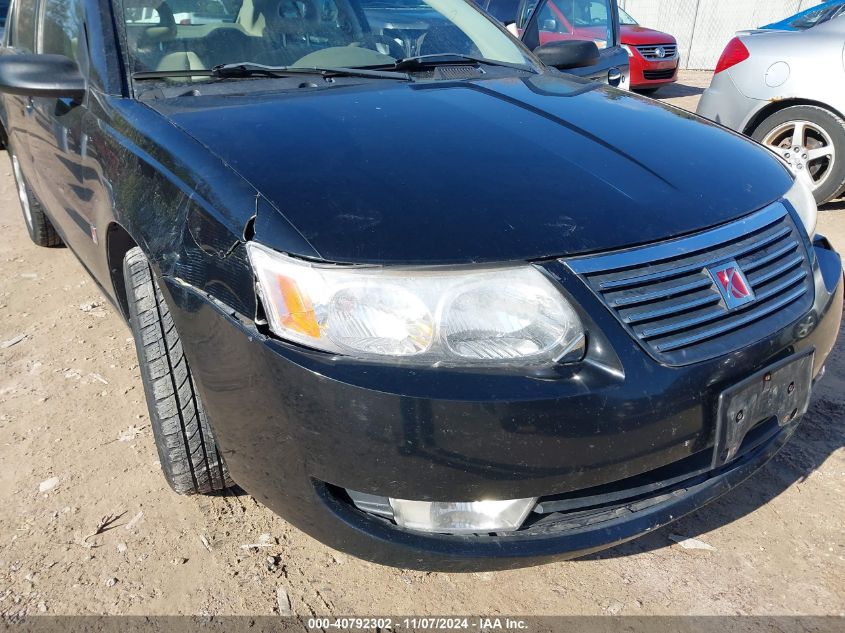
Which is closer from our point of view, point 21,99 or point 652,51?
point 21,99

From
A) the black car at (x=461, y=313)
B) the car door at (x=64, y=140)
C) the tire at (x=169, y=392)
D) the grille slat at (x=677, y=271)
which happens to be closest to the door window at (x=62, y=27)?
the car door at (x=64, y=140)

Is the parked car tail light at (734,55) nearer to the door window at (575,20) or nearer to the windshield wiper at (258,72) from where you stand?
the door window at (575,20)

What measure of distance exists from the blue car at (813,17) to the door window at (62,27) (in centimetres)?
440

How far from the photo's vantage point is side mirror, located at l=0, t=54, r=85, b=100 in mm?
2156

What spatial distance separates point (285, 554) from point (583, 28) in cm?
800

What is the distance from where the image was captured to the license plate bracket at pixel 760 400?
1527 millimetres

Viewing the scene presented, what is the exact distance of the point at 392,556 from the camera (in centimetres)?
153

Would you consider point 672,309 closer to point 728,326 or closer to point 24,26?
point 728,326

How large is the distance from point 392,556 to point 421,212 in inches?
29.1

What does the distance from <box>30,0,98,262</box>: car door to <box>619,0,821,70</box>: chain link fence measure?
15665 millimetres

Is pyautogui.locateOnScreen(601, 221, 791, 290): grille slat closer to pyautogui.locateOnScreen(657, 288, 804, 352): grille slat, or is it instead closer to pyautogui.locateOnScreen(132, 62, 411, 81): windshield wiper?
pyautogui.locateOnScreen(657, 288, 804, 352): grille slat

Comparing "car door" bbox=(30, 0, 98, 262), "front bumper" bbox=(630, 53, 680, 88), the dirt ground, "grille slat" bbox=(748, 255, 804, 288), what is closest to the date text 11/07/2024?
the dirt ground

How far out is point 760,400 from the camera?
5.23ft

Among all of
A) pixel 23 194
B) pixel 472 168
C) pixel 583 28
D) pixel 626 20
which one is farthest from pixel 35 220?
pixel 626 20
